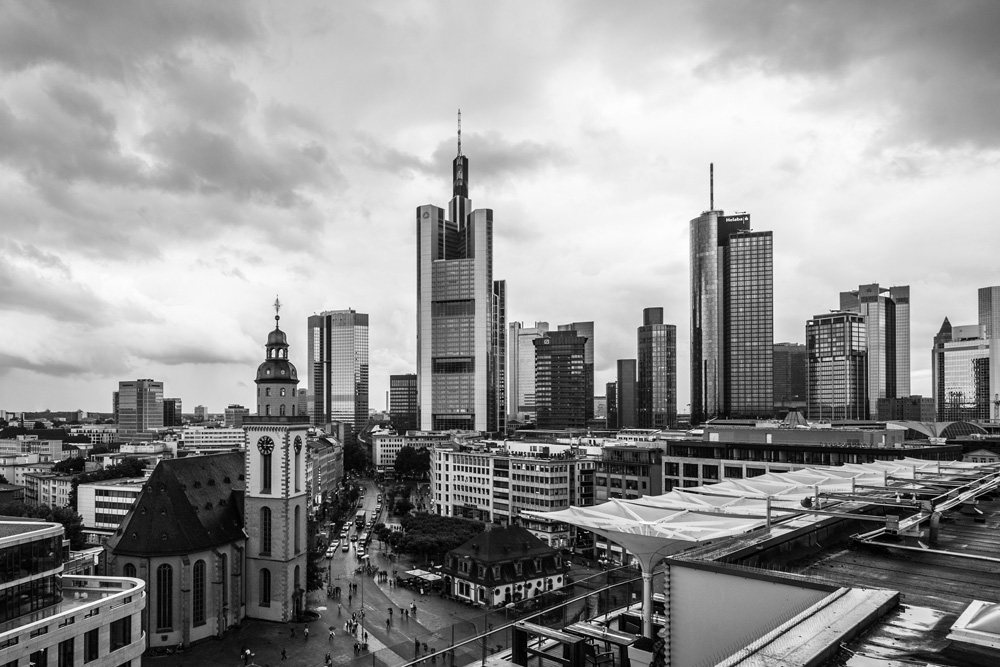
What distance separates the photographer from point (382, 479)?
151 meters

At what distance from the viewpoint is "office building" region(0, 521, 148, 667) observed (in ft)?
78.3

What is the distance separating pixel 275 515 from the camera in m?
47.3

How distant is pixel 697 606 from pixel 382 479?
475ft

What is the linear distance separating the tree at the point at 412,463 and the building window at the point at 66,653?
10455 centimetres

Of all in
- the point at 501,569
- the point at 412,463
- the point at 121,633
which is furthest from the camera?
the point at 412,463

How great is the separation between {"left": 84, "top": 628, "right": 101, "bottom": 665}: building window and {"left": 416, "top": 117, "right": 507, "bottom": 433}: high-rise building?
14485 centimetres

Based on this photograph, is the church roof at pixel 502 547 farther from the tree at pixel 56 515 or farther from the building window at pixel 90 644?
the tree at pixel 56 515

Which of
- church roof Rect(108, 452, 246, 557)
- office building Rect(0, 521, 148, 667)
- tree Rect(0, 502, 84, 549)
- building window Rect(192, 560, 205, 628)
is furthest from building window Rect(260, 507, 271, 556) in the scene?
tree Rect(0, 502, 84, 549)

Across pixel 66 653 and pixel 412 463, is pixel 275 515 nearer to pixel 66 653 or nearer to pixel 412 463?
pixel 66 653

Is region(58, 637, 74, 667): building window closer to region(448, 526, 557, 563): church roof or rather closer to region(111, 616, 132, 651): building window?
region(111, 616, 132, 651): building window

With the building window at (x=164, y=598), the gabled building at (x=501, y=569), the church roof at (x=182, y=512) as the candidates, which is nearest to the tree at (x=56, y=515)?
the church roof at (x=182, y=512)

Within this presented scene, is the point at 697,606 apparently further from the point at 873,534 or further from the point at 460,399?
the point at 460,399

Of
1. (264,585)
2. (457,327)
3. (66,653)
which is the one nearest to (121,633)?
(66,653)

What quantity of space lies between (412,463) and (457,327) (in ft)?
169
